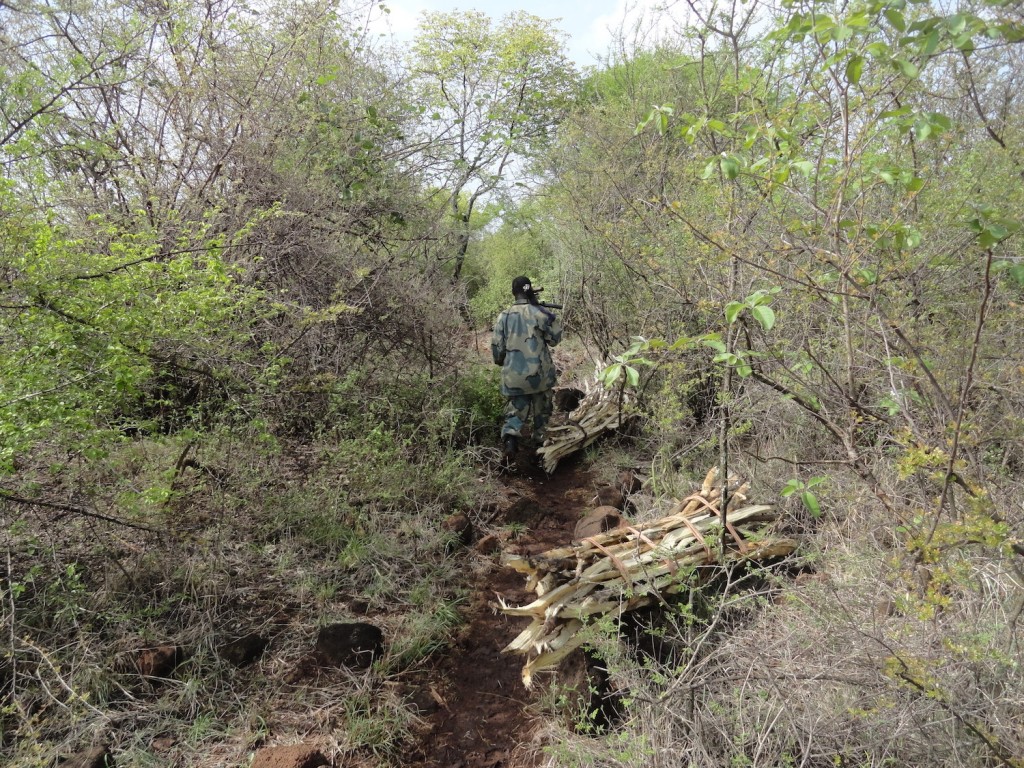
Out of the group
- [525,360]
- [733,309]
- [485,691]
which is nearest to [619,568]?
[485,691]

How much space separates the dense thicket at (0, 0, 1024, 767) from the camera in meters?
2.05

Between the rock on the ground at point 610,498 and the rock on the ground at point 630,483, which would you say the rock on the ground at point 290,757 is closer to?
the rock on the ground at point 610,498

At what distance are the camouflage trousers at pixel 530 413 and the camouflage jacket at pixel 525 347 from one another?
4.2 inches

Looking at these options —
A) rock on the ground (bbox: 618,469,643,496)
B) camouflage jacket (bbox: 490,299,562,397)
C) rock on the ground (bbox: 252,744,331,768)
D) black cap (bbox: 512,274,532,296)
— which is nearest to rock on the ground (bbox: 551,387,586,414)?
camouflage jacket (bbox: 490,299,562,397)

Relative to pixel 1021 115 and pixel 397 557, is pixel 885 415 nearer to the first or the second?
pixel 1021 115

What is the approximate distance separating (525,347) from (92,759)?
4.53m

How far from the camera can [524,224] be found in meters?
11.9

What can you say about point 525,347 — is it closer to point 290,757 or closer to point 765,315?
point 290,757

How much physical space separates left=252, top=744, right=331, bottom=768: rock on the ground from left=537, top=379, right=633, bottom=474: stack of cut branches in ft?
12.2

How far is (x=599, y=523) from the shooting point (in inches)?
158

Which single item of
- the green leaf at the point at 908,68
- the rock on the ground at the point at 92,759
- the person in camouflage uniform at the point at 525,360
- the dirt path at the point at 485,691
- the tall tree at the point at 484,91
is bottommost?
the dirt path at the point at 485,691

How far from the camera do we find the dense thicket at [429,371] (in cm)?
205

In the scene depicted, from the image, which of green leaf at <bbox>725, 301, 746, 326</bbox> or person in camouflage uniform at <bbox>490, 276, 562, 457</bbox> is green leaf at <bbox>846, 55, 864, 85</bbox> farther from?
person in camouflage uniform at <bbox>490, 276, 562, 457</bbox>

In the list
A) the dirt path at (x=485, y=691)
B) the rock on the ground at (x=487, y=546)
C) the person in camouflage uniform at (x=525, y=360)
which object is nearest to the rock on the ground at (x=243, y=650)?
the dirt path at (x=485, y=691)
